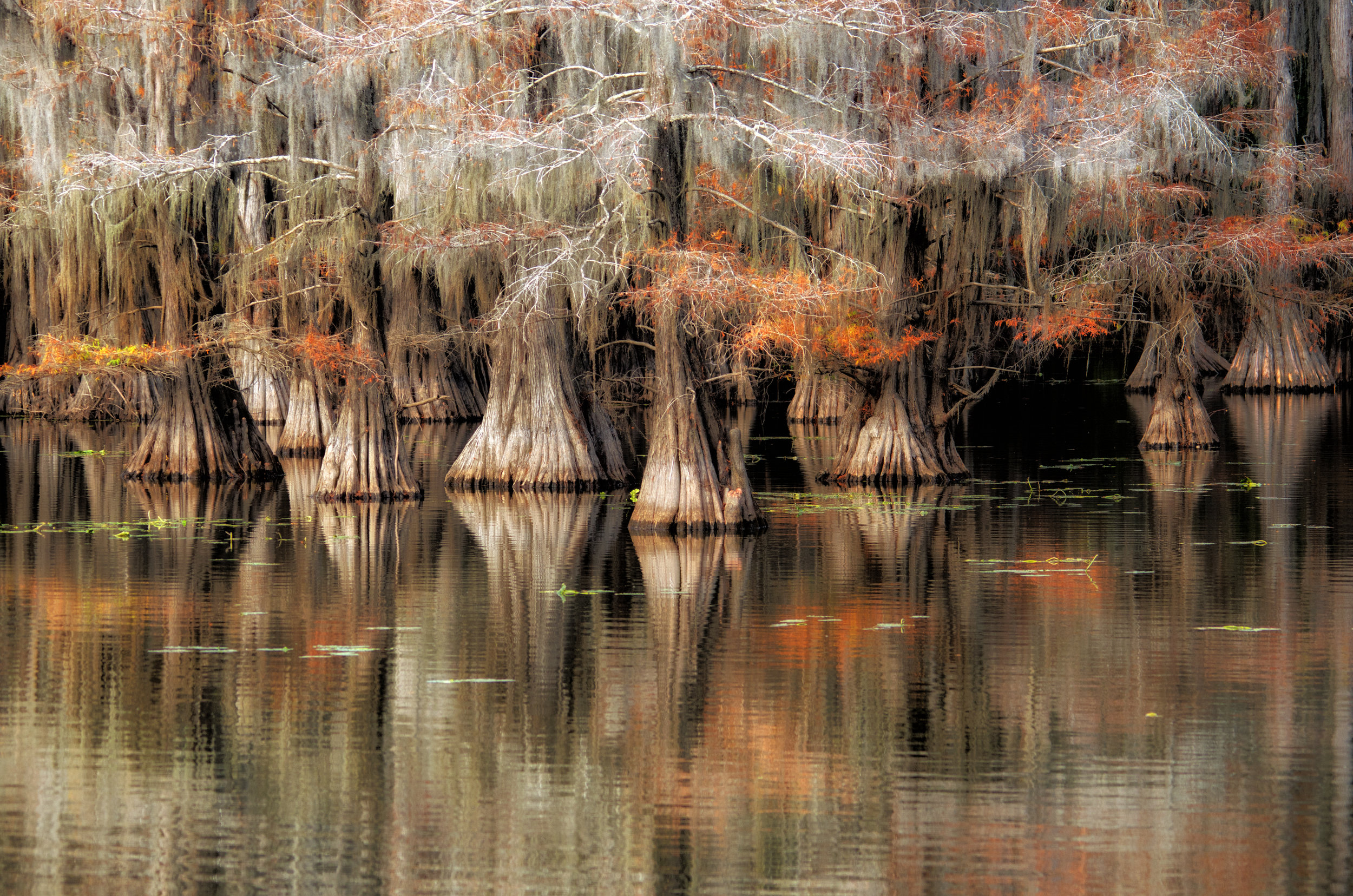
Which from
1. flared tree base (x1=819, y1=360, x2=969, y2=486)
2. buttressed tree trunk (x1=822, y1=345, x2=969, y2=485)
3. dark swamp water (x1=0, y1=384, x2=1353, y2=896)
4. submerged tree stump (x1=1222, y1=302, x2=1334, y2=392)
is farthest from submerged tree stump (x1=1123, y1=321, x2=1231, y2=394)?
dark swamp water (x1=0, y1=384, x2=1353, y2=896)

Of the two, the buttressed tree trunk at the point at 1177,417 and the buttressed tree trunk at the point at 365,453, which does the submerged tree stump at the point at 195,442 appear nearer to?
the buttressed tree trunk at the point at 365,453

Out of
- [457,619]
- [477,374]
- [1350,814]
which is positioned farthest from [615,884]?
[477,374]

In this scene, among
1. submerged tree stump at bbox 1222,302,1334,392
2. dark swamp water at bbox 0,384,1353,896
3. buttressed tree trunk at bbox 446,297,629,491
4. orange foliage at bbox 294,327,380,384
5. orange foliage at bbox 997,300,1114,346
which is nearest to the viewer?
dark swamp water at bbox 0,384,1353,896

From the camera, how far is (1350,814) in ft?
24.4

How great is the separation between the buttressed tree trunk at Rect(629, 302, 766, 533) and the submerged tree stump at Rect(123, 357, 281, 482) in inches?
337

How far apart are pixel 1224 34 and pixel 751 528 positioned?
9291 millimetres

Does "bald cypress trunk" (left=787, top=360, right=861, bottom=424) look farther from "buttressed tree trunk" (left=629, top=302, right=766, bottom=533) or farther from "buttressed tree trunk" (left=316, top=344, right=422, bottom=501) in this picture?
"buttressed tree trunk" (left=629, top=302, right=766, bottom=533)

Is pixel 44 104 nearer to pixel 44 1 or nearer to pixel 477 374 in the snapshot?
pixel 44 1

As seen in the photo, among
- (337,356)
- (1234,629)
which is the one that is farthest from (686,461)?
(1234,629)

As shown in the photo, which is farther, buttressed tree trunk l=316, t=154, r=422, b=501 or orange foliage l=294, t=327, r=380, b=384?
buttressed tree trunk l=316, t=154, r=422, b=501

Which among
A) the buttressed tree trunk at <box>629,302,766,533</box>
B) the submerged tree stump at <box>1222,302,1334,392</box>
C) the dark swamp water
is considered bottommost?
the dark swamp water

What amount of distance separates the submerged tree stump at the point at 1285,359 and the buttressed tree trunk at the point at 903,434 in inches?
899

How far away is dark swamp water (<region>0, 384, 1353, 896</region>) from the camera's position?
22.7 ft

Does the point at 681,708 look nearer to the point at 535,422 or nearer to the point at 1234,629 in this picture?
the point at 1234,629
